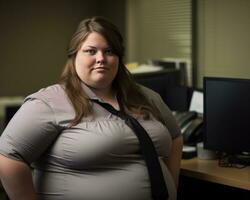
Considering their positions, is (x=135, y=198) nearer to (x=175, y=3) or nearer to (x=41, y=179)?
(x=41, y=179)

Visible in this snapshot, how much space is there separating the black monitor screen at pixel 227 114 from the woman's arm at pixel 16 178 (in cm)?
97

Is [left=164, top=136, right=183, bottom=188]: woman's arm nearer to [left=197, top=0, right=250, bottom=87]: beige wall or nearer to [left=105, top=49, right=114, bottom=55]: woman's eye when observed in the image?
[left=105, top=49, right=114, bottom=55]: woman's eye

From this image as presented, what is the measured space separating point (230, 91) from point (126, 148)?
0.67 meters

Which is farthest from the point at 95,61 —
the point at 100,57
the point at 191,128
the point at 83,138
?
the point at 191,128

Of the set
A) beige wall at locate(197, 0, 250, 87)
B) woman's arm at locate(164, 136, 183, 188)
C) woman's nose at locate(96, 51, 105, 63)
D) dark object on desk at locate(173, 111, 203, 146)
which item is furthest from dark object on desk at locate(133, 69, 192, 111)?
woman's nose at locate(96, 51, 105, 63)

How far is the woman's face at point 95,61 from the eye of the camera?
6.38 ft

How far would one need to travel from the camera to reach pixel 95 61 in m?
1.95

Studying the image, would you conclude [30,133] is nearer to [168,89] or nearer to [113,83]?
[113,83]

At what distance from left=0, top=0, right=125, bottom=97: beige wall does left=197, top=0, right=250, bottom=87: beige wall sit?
1.04 m

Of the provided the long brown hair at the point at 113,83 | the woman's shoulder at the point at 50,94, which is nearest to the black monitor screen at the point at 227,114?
the long brown hair at the point at 113,83

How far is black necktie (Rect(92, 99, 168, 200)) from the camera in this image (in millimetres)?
1906

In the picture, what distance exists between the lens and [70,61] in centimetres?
201

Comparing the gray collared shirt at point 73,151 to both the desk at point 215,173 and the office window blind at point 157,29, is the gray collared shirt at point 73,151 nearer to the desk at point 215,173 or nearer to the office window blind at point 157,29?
the desk at point 215,173

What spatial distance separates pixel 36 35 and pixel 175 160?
8.47 feet
